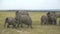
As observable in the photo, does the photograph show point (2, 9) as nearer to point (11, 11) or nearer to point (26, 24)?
point (11, 11)

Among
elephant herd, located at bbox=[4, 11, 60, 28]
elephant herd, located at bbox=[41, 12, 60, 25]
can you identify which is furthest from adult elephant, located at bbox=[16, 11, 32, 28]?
elephant herd, located at bbox=[41, 12, 60, 25]

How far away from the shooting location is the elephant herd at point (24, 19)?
1.33 m

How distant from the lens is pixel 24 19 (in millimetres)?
1332

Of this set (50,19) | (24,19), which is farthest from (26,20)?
(50,19)

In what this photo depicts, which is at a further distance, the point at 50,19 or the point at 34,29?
the point at 50,19

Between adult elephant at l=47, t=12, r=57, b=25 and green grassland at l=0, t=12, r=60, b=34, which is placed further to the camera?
adult elephant at l=47, t=12, r=57, b=25

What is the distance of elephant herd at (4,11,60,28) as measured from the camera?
4.36 feet

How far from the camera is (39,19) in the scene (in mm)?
1431

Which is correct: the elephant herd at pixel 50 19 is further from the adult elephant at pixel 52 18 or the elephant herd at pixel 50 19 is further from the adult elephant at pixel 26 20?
the adult elephant at pixel 26 20

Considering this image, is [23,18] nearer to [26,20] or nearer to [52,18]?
[26,20]

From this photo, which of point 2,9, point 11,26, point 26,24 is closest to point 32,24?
point 26,24

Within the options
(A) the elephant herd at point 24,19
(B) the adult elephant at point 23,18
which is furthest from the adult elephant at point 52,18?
(B) the adult elephant at point 23,18

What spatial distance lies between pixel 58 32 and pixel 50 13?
0.76 ft

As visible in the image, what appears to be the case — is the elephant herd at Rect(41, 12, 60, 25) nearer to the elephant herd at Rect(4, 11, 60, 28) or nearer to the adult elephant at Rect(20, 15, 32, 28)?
the elephant herd at Rect(4, 11, 60, 28)
